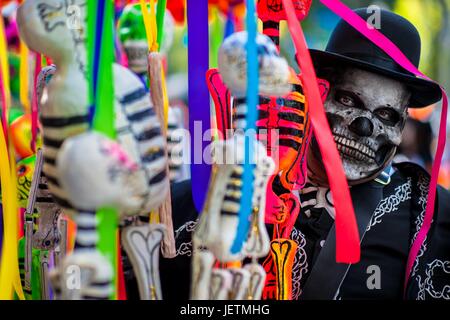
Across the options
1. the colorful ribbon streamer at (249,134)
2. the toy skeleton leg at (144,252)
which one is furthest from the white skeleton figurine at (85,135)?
the colorful ribbon streamer at (249,134)

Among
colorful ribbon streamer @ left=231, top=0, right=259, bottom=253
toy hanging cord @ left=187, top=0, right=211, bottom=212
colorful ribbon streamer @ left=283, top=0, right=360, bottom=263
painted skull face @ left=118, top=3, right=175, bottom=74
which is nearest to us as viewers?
colorful ribbon streamer @ left=231, top=0, right=259, bottom=253

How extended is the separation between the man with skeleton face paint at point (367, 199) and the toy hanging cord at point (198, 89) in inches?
15.5

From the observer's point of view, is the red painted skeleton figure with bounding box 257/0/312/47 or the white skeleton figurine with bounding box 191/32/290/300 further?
the red painted skeleton figure with bounding box 257/0/312/47

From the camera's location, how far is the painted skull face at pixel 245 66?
94 cm

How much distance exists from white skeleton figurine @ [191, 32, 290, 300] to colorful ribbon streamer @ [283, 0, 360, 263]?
0.29ft

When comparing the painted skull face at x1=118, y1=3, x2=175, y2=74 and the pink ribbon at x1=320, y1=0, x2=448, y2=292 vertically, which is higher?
the painted skull face at x1=118, y1=3, x2=175, y2=74

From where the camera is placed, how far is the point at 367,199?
1.62m

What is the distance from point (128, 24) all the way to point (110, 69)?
2.91 feet

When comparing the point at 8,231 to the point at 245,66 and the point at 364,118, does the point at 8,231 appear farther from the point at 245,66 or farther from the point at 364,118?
the point at 364,118

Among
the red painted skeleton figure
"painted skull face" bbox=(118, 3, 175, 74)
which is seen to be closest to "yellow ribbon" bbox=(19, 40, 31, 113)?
"painted skull face" bbox=(118, 3, 175, 74)

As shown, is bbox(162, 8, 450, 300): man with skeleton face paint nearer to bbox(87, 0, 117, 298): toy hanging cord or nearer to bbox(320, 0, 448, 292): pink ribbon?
bbox(320, 0, 448, 292): pink ribbon

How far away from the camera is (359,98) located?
1.53 meters

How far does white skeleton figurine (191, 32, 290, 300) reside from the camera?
93 cm
